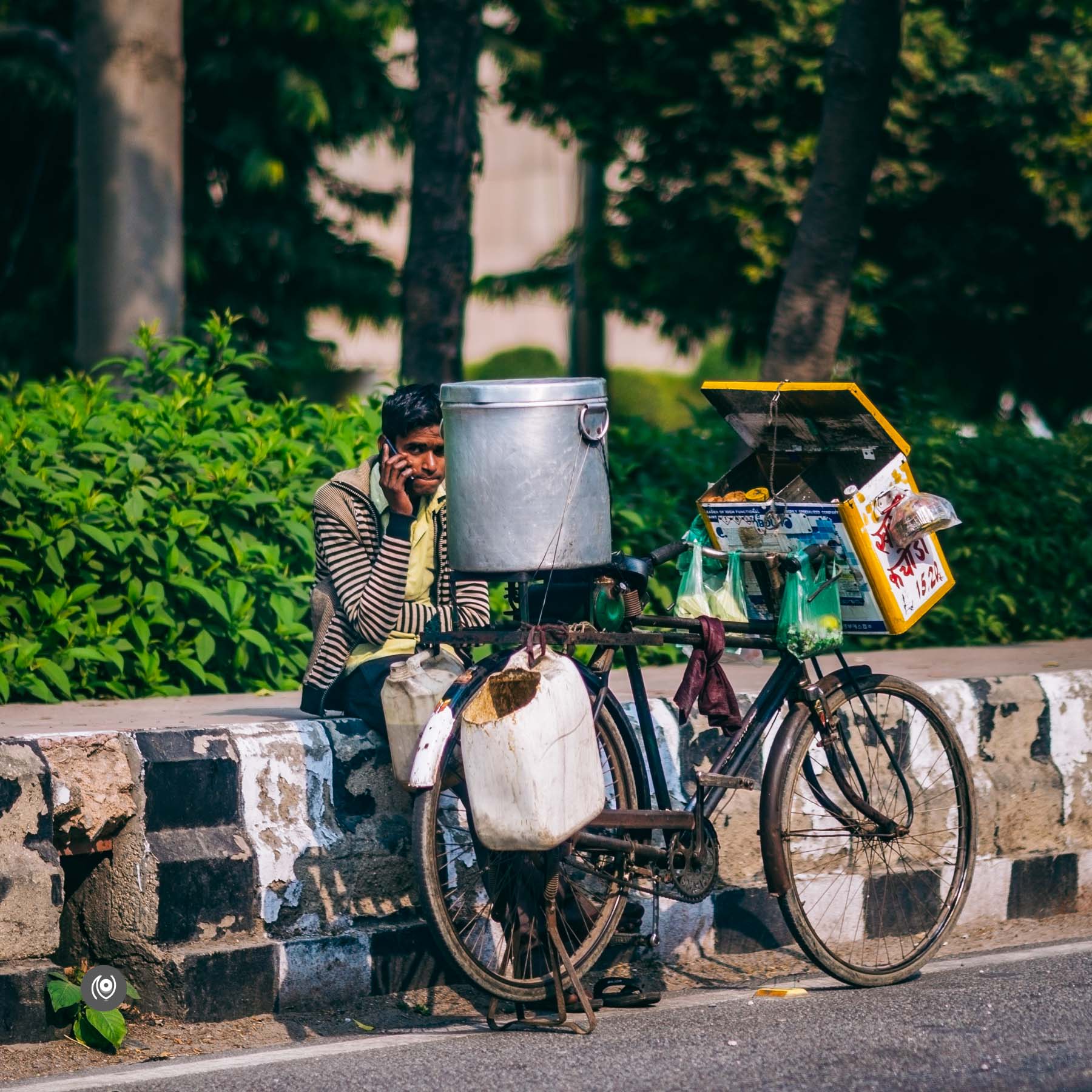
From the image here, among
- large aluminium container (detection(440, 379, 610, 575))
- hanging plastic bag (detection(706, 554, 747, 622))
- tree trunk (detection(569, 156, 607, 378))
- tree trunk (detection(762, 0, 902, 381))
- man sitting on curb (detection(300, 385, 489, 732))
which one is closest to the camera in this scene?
large aluminium container (detection(440, 379, 610, 575))

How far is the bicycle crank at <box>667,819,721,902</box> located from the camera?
4367mm

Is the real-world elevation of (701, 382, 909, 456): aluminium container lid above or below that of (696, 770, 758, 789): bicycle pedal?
above

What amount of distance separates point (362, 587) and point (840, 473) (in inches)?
53.6

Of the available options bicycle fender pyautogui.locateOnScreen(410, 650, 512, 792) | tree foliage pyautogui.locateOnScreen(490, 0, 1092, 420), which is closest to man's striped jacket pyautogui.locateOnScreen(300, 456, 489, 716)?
bicycle fender pyautogui.locateOnScreen(410, 650, 512, 792)

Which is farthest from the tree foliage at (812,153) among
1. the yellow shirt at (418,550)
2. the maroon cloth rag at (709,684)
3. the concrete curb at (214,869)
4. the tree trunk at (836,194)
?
the concrete curb at (214,869)

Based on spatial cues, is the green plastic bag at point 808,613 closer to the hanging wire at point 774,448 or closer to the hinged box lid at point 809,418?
the hanging wire at point 774,448

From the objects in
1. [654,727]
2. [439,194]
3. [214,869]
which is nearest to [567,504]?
[654,727]

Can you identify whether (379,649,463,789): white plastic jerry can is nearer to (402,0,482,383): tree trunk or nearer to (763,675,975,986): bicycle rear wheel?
(763,675,975,986): bicycle rear wheel

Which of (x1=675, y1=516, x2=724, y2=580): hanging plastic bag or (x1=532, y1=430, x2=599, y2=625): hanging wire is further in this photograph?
(x1=675, y1=516, x2=724, y2=580): hanging plastic bag

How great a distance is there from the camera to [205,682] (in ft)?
19.4

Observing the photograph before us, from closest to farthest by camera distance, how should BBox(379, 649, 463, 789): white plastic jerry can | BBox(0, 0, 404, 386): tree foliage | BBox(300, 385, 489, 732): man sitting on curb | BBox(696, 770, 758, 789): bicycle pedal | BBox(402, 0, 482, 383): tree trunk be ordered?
1. BBox(379, 649, 463, 789): white plastic jerry can
2. BBox(696, 770, 758, 789): bicycle pedal
3. BBox(300, 385, 489, 732): man sitting on curb
4. BBox(402, 0, 482, 383): tree trunk
5. BBox(0, 0, 404, 386): tree foliage

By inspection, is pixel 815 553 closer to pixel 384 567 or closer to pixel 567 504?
pixel 567 504

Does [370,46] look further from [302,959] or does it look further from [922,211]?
[302,959]

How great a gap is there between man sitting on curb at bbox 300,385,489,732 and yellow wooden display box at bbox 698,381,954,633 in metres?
0.75
